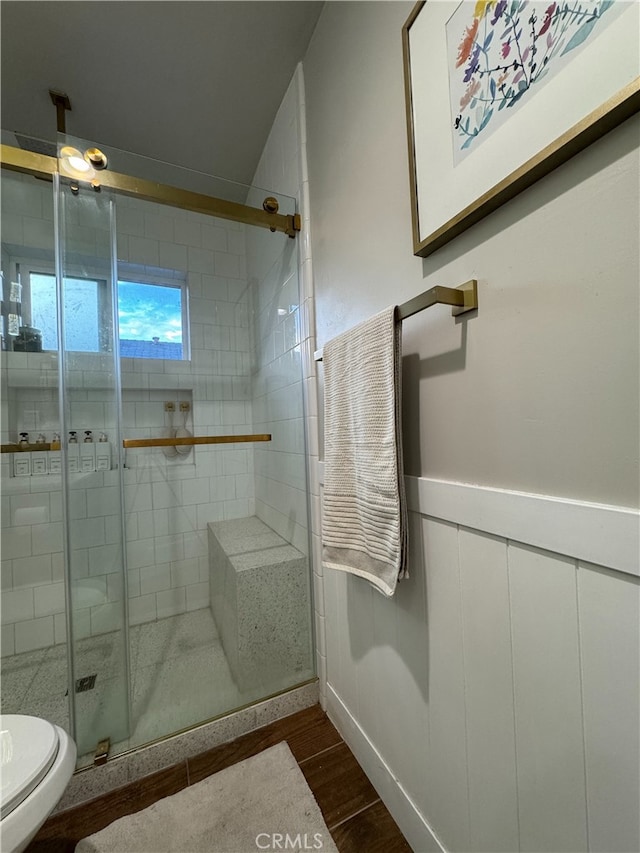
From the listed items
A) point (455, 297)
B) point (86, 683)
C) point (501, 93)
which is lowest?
point (86, 683)

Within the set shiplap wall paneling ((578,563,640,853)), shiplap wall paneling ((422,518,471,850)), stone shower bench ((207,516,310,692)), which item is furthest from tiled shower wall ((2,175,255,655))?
shiplap wall paneling ((578,563,640,853))

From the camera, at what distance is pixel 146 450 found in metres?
1.70

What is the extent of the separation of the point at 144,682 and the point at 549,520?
1.60 meters

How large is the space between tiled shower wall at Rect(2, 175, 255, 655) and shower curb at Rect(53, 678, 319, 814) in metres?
0.40

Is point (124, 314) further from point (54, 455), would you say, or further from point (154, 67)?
point (154, 67)

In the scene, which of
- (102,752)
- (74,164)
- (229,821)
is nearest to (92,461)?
(102,752)

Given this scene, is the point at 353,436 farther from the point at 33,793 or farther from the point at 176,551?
the point at 176,551

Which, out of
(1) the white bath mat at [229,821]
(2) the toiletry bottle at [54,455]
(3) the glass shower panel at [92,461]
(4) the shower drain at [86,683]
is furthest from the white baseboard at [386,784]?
(2) the toiletry bottle at [54,455]

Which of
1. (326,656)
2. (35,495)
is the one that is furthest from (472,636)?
(35,495)

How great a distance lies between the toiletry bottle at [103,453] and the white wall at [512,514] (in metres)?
1.12

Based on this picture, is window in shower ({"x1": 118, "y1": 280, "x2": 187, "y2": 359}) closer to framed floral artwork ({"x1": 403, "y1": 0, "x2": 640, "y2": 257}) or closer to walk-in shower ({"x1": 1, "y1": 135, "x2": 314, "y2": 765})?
walk-in shower ({"x1": 1, "y1": 135, "x2": 314, "y2": 765})

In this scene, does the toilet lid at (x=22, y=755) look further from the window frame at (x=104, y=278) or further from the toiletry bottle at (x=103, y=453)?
the window frame at (x=104, y=278)

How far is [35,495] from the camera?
5.32 ft

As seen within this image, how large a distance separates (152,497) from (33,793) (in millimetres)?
1206
